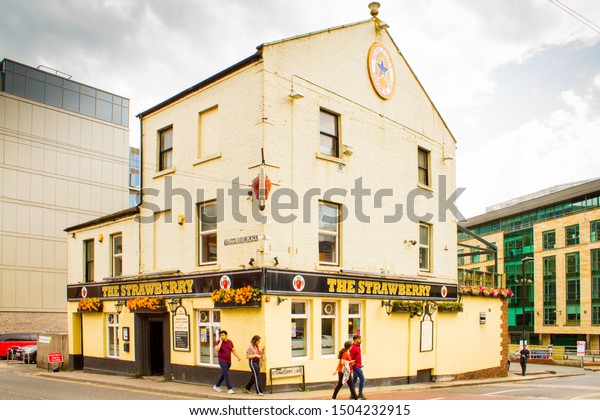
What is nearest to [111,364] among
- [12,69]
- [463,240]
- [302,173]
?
[302,173]

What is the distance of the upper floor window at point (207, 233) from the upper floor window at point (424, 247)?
8.97m

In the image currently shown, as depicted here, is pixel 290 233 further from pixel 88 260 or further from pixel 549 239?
Answer: pixel 549 239

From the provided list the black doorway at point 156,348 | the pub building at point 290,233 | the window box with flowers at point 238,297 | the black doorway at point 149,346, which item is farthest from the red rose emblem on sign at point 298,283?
the black doorway at point 156,348

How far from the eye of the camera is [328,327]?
1975 cm

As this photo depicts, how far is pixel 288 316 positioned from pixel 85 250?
507 inches

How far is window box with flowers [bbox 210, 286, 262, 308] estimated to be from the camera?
17.2 metres

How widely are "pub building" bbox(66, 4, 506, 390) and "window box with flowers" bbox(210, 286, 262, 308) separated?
50mm

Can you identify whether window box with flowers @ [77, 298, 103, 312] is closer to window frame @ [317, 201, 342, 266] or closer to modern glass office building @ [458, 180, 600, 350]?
window frame @ [317, 201, 342, 266]

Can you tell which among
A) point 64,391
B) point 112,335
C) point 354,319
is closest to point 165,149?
point 112,335

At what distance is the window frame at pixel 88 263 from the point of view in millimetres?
26484

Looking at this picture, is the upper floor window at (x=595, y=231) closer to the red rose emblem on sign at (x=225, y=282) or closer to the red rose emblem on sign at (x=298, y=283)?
the red rose emblem on sign at (x=298, y=283)

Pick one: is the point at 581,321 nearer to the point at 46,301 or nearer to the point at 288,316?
the point at 46,301

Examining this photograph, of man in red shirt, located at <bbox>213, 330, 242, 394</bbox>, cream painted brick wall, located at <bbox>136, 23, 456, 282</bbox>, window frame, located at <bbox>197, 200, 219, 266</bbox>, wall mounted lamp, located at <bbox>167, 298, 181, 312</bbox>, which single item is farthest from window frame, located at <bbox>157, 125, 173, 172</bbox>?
man in red shirt, located at <bbox>213, 330, 242, 394</bbox>

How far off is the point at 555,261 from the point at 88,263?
6179 centimetres
